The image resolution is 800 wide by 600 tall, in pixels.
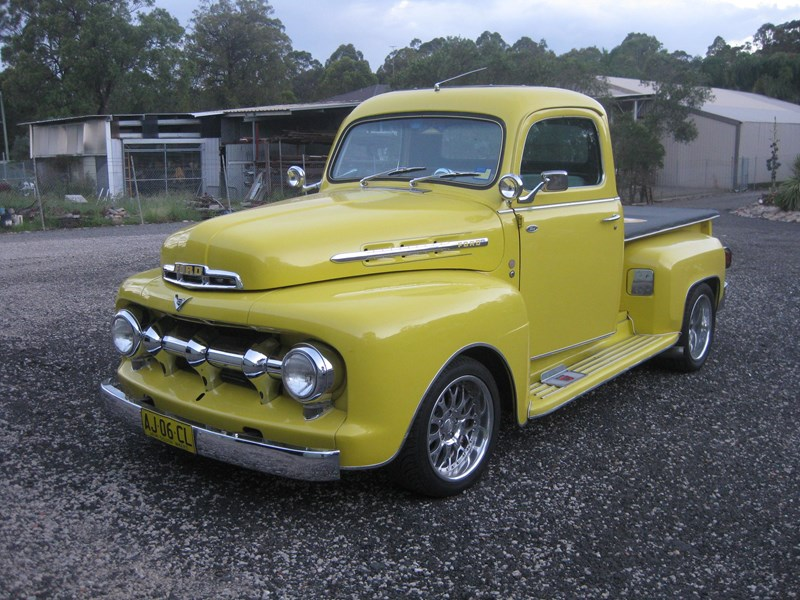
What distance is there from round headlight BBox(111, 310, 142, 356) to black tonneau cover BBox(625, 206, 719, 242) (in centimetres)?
337

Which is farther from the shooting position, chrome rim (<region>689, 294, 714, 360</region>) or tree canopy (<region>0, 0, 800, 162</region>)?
tree canopy (<region>0, 0, 800, 162</region>)

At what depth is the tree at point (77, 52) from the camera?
41.0 meters

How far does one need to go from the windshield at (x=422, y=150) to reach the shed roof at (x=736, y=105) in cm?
2567

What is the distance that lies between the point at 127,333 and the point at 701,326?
4449mm

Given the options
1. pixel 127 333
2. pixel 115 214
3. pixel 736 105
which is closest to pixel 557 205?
pixel 127 333

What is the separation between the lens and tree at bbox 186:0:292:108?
4994 centimetres

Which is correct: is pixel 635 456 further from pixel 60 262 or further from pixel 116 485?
pixel 60 262

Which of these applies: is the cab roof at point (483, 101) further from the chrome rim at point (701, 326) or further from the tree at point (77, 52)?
→ the tree at point (77, 52)

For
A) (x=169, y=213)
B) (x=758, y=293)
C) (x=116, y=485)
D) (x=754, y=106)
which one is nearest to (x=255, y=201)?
(x=169, y=213)

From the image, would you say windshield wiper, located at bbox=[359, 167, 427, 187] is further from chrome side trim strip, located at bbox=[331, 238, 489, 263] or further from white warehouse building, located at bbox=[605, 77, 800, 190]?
white warehouse building, located at bbox=[605, 77, 800, 190]

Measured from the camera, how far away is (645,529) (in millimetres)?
3574

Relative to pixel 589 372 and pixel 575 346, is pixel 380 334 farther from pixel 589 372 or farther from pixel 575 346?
pixel 575 346

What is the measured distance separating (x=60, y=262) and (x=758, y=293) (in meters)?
9.94

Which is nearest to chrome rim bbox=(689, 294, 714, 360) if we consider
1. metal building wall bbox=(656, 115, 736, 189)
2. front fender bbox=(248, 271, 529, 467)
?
front fender bbox=(248, 271, 529, 467)
